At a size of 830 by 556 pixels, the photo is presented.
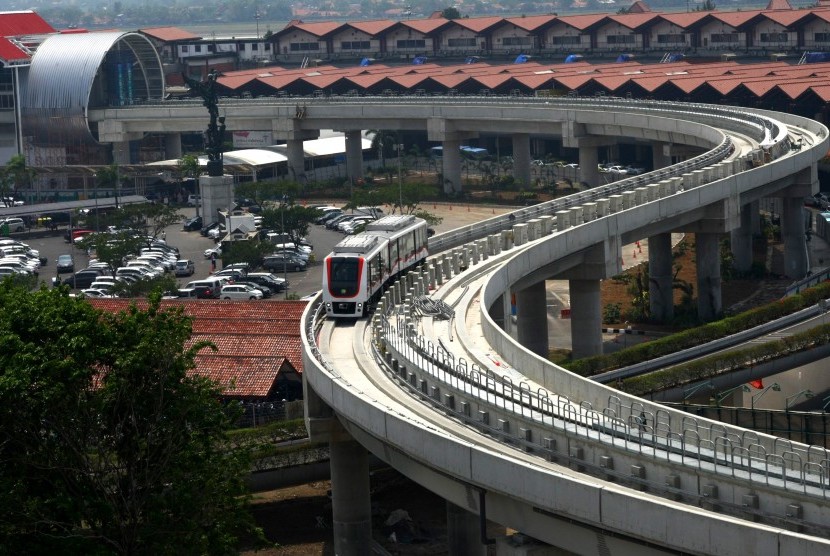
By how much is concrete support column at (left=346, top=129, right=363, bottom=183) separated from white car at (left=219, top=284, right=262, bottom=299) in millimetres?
48359

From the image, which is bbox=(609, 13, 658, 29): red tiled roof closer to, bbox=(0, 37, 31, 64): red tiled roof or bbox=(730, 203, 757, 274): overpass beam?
bbox=(0, 37, 31, 64): red tiled roof

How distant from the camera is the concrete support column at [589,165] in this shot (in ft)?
369

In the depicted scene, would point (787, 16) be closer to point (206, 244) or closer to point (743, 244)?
point (743, 244)

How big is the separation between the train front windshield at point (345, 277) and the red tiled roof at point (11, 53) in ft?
289

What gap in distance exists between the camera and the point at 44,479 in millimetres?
35156

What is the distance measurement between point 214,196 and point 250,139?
29.3 m

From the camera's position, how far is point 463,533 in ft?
141

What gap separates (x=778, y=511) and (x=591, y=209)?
3970 centimetres

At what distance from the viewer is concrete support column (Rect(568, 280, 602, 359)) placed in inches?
2594

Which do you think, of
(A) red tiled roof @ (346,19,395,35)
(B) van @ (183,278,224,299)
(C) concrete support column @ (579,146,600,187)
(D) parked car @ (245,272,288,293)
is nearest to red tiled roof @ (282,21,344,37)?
(A) red tiled roof @ (346,19,395,35)

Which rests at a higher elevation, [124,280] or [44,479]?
[44,479]

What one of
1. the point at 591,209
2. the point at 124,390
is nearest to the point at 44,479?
the point at 124,390

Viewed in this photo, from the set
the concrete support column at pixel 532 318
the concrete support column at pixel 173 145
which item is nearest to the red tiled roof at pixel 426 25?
the concrete support column at pixel 173 145

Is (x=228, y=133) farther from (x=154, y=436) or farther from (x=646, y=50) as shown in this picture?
(x=154, y=436)
